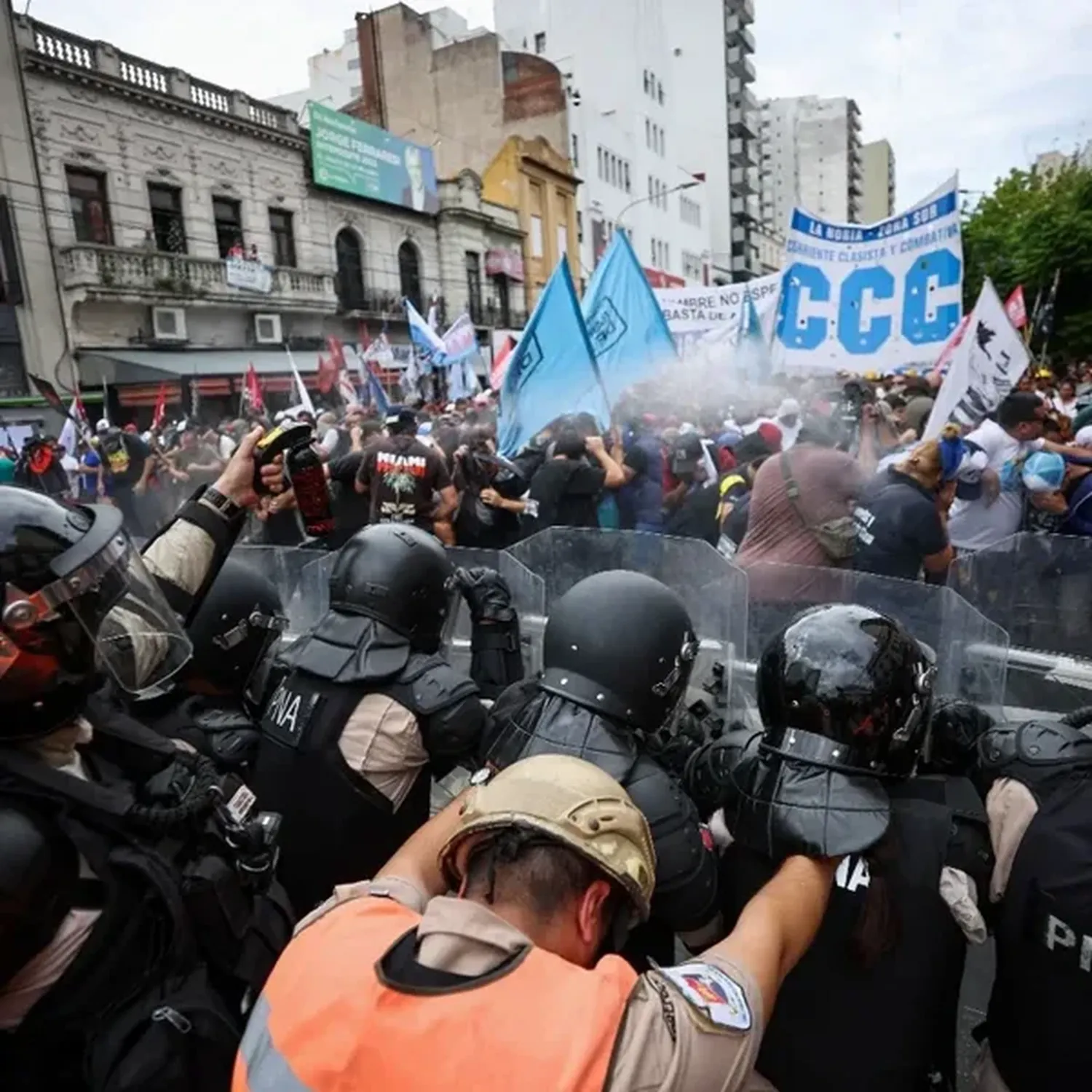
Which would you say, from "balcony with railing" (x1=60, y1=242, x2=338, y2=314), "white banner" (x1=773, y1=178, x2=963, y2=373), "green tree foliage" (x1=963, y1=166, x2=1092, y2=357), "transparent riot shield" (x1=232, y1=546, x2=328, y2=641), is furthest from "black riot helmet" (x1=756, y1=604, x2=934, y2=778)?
"balcony with railing" (x1=60, y1=242, x2=338, y2=314)

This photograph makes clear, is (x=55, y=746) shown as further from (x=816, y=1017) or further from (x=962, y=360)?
(x=962, y=360)

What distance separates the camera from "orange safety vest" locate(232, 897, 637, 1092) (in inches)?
37.2

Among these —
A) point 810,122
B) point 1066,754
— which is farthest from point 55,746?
point 810,122

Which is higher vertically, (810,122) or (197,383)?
(810,122)

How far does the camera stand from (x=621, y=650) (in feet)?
6.66

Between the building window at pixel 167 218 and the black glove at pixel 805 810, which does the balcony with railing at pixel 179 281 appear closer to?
the building window at pixel 167 218

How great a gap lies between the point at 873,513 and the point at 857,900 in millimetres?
2682

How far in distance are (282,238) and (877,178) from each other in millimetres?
114921

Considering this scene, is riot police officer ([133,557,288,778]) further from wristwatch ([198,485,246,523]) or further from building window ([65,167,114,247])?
building window ([65,167,114,247])

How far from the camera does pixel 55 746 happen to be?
1.51 m

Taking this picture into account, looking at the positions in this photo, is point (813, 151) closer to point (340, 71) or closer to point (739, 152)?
point (739, 152)

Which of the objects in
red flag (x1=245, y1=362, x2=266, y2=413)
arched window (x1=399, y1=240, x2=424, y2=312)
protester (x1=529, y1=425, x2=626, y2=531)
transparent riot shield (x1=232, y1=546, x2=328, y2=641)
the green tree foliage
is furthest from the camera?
arched window (x1=399, y1=240, x2=424, y2=312)

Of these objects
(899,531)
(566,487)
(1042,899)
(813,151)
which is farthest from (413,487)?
(813,151)

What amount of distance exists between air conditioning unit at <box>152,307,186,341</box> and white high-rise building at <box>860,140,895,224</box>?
11366 centimetres
